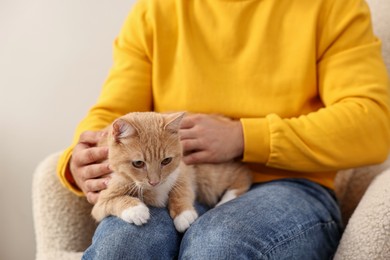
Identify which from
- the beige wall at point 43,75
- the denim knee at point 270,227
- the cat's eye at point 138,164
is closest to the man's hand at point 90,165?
the cat's eye at point 138,164

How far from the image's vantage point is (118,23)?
164cm

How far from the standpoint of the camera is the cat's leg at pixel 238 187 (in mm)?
1095

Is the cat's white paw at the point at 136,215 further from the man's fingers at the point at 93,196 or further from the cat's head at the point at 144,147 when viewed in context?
the man's fingers at the point at 93,196

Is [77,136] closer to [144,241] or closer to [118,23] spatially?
[144,241]

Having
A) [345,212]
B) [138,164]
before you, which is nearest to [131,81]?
[138,164]

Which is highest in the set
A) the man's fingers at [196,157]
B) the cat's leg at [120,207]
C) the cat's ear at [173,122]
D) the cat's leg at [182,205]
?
the cat's ear at [173,122]

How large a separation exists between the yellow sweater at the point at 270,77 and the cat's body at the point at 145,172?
192mm

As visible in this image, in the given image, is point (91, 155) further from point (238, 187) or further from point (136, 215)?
point (238, 187)

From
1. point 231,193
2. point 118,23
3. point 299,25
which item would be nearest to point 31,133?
point 118,23

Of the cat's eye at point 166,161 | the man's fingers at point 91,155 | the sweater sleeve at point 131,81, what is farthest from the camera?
the sweater sleeve at point 131,81

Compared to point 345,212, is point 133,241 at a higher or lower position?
higher

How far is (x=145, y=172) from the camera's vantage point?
0.90 metres

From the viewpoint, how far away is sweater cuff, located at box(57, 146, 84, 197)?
1.12 meters

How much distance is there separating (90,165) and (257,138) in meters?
0.36
